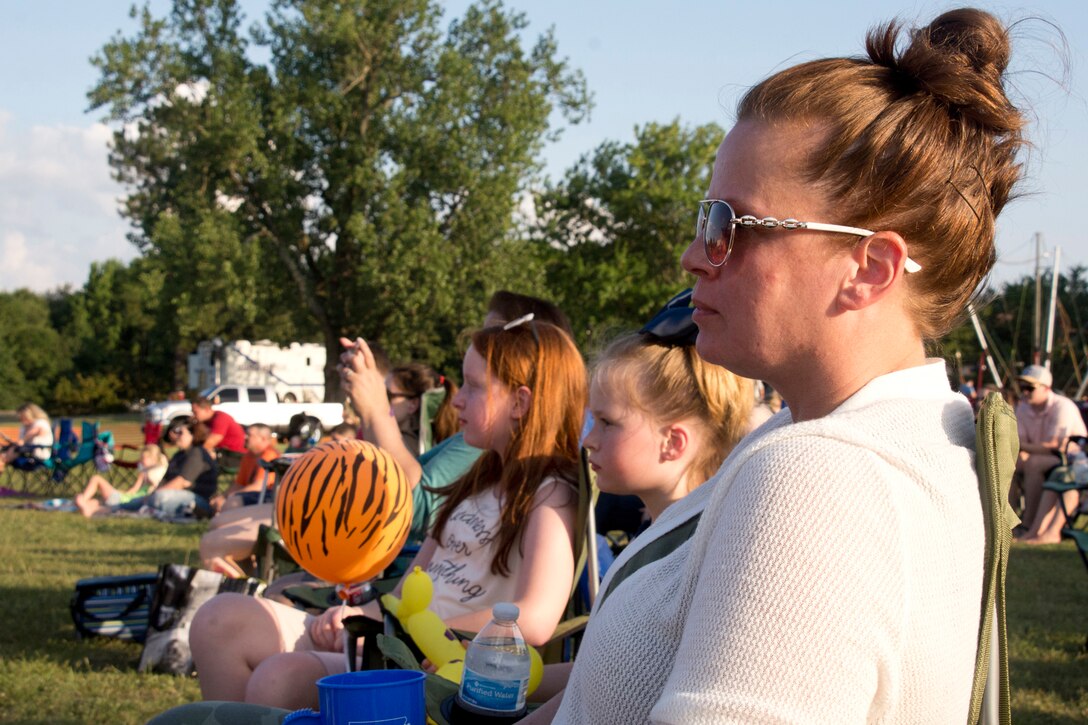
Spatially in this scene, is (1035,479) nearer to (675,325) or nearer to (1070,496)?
(1070,496)

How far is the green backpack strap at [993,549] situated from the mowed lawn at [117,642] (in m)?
3.74

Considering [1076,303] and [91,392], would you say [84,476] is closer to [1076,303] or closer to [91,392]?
[91,392]

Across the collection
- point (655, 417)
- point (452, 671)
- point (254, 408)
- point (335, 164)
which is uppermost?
point (335, 164)

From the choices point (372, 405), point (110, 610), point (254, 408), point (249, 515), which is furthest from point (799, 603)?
point (254, 408)

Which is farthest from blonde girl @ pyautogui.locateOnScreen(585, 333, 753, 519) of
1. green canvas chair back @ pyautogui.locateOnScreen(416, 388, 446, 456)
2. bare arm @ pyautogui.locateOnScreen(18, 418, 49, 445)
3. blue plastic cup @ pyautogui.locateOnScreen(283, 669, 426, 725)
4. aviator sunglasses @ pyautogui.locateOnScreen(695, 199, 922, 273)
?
bare arm @ pyautogui.locateOnScreen(18, 418, 49, 445)

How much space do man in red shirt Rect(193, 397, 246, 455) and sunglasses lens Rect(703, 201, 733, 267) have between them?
12079 millimetres

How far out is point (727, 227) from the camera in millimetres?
1318

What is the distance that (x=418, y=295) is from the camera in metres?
27.8

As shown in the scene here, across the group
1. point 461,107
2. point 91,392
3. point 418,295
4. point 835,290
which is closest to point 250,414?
point 418,295

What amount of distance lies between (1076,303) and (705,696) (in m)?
61.5

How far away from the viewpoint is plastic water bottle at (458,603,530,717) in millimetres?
1978

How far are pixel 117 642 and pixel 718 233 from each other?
5.66 metres

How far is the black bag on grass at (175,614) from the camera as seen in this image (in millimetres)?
5262

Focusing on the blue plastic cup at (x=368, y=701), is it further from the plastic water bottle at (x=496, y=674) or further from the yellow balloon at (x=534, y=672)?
the yellow balloon at (x=534, y=672)
